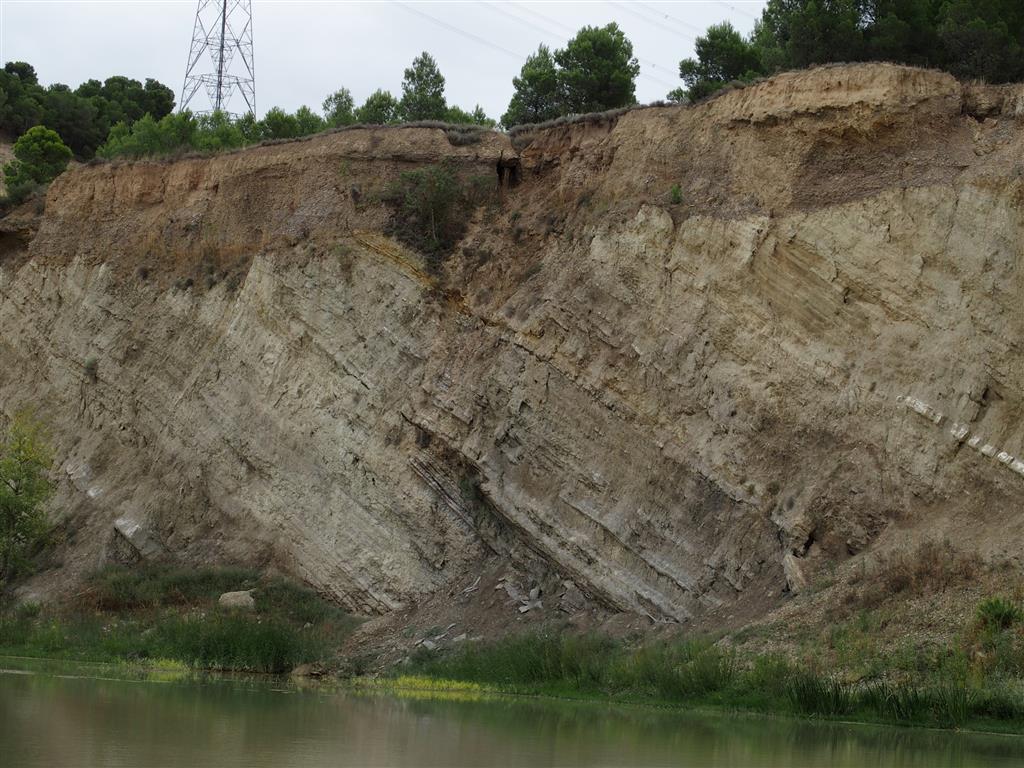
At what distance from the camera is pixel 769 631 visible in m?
20.5

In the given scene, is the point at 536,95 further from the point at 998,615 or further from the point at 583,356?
the point at 998,615

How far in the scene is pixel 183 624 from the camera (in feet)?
84.9

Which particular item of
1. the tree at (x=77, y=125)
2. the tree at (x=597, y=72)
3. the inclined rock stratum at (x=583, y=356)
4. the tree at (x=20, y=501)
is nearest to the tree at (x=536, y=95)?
the tree at (x=597, y=72)

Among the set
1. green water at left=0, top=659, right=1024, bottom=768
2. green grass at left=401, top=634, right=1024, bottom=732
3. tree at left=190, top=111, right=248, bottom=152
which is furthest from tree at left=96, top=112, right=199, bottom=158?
green water at left=0, top=659, right=1024, bottom=768

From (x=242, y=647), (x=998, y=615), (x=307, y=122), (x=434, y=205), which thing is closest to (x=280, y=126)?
(x=307, y=122)

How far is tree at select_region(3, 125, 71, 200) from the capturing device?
47.8 metres

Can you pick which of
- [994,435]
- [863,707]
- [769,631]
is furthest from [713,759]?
[994,435]

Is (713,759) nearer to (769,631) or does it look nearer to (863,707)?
(863,707)

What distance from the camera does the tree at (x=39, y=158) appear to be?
47781 mm

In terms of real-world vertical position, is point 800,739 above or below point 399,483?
below

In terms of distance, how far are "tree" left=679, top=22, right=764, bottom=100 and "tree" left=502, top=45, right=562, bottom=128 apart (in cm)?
419

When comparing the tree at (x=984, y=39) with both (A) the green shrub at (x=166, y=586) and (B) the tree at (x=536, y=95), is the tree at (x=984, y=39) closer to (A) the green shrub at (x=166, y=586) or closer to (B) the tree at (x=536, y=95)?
(B) the tree at (x=536, y=95)

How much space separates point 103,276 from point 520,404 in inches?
557

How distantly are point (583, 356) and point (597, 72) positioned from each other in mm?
14322
